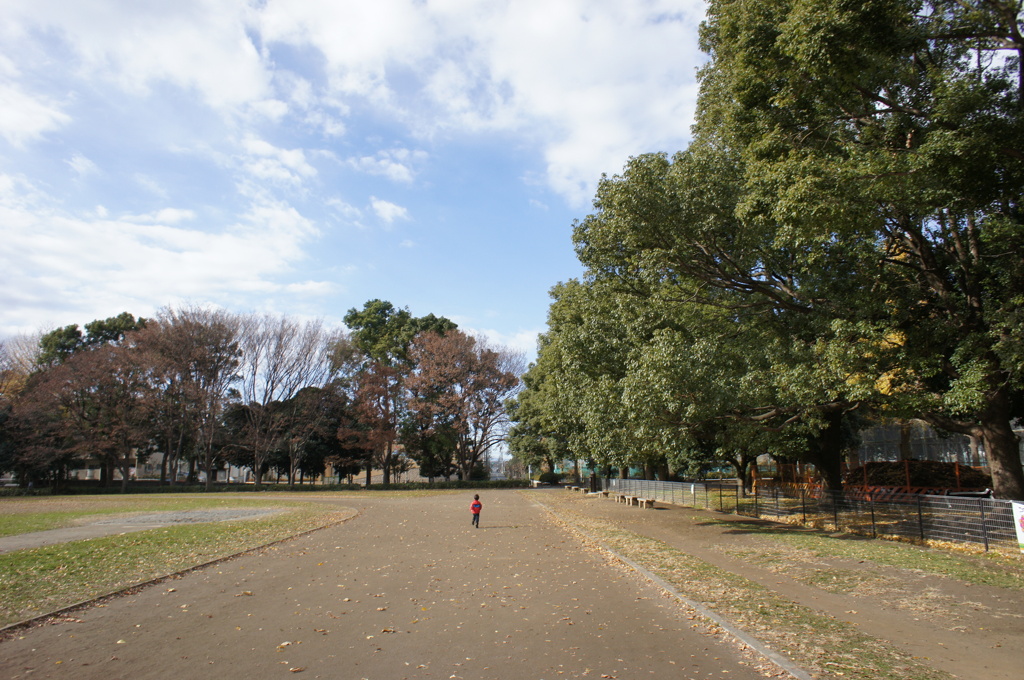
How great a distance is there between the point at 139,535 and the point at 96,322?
175ft

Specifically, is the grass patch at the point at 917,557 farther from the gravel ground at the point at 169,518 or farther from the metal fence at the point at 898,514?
the gravel ground at the point at 169,518

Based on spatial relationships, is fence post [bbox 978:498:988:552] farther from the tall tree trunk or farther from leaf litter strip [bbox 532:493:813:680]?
leaf litter strip [bbox 532:493:813:680]

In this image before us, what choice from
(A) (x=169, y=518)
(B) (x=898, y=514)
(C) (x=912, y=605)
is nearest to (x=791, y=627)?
(C) (x=912, y=605)

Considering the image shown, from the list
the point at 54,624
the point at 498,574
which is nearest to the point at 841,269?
the point at 498,574

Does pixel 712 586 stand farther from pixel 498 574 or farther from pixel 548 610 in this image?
pixel 498 574

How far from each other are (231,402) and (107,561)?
42.7 m

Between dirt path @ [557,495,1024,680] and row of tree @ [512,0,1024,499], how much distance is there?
3.54 meters

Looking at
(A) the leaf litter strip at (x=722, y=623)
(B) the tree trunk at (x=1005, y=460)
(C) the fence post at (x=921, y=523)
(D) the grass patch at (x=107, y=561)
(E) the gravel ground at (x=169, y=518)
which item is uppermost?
(B) the tree trunk at (x=1005, y=460)

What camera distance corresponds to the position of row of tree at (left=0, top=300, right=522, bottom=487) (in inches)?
1858

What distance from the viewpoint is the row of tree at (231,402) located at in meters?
47.2

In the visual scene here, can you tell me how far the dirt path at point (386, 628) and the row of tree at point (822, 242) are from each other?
664 centimetres

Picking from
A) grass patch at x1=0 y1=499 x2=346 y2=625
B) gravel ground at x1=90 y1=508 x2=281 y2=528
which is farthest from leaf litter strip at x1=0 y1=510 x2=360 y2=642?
gravel ground at x1=90 y1=508 x2=281 y2=528

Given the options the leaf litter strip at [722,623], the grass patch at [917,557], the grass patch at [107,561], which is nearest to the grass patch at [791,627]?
the leaf litter strip at [722,623]

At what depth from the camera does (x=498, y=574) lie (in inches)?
412
